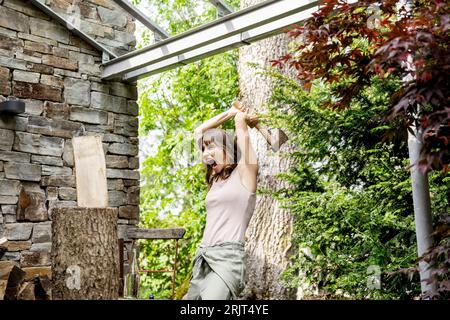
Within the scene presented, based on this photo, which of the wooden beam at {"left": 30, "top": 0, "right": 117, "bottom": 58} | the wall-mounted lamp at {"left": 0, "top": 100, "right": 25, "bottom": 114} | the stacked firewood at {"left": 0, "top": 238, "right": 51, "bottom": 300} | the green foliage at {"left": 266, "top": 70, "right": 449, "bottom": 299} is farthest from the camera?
the wooden beam at {"left": 30, "top": 0, "right": 117, "bottom": 58}

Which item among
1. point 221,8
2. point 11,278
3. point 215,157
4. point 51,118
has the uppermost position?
point 221,8

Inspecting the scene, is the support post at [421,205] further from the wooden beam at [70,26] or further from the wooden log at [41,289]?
the wooden beam at [70,26]

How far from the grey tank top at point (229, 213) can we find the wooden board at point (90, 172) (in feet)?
4.07

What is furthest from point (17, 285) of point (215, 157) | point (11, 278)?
point (215, 157)

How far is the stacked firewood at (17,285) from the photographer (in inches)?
177

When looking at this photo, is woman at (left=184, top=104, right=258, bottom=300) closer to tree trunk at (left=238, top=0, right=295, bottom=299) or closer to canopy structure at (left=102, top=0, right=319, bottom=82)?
canopy structure at (left=102, top=0, right=319, bottom=82)

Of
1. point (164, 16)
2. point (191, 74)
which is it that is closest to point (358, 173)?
point (191, 74)

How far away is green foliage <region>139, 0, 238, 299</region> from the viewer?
8930 millimetres

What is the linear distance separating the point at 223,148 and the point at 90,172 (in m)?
1.33

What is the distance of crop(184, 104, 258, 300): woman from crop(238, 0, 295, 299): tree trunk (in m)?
2.88

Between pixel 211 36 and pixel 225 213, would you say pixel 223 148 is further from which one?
pixel 211 36

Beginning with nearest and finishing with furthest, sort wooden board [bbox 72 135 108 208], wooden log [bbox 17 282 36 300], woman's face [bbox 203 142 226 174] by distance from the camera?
1. woman's face [bbox 203 142 226 174]
2. wooden board [bbox 72 135 108 208]
3. wooden log [bbox 17 282 36 300]

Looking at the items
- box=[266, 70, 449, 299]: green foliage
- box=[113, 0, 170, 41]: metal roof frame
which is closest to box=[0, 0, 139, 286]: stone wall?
box=[113, 0, 170, 41]: metal roof frame

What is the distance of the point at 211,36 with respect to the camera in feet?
16.7
